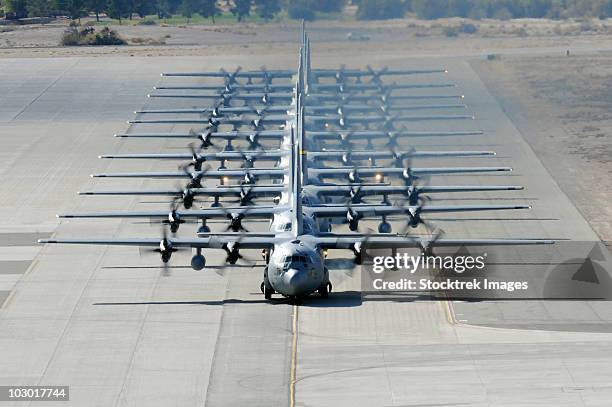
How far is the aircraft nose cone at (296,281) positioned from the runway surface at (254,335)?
1373 mm

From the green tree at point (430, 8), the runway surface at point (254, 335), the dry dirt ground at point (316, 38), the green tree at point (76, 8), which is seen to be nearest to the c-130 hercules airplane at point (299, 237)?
the runway surface at point (254, 335)

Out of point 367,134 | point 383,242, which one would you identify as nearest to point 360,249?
point 383,242

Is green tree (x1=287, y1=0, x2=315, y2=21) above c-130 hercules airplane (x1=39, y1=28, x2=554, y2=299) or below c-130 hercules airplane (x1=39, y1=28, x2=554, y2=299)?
below

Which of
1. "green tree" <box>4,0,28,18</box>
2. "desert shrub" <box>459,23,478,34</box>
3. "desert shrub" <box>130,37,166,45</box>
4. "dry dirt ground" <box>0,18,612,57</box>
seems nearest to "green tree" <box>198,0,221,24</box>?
"dry dirt ground" <box>0,18,612,57</box>

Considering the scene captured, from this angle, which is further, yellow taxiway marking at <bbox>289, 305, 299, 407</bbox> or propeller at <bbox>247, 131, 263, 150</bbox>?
propeller at <bbox>247, 131, 263, 150</bbox>

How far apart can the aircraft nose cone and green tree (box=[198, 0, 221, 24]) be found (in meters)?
120

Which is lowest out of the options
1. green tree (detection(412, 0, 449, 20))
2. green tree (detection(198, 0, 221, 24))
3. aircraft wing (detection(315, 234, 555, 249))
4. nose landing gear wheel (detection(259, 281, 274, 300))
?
green tree (detection(198, 0, 221, 24))

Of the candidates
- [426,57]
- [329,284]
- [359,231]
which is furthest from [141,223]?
[426,57]

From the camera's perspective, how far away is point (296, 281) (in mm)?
69312

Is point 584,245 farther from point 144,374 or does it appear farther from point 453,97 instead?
point 453,97

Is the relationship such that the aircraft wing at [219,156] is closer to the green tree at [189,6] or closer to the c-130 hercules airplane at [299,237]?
the c-130 hercules airplane at [299,237]

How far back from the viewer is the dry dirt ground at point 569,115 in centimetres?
10006

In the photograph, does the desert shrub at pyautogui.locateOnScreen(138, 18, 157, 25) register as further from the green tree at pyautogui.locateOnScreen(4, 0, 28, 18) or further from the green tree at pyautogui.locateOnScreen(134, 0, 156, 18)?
the green tree at pyautogui.locateOnScreen(4, 0, 28, 18)

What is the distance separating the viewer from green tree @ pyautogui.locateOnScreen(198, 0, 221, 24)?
185000 mm
